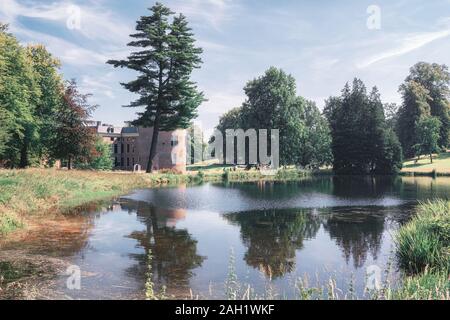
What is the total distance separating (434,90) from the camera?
288 feet

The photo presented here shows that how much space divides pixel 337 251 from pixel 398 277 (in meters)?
3.31

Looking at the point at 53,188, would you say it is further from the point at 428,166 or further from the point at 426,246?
the point at 428,166

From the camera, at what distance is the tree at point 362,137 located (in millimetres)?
70812

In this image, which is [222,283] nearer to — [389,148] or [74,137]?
[74,137]

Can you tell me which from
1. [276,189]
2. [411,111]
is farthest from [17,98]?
[411,111]

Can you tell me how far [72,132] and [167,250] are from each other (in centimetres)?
2821

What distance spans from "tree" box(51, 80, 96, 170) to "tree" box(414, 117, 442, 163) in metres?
62.4

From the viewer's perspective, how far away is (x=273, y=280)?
10555 mm

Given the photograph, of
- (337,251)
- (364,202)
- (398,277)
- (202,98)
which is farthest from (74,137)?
(398,277)

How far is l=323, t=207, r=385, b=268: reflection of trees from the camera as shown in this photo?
1393 cm

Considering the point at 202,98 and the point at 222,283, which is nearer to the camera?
the point at 222,283

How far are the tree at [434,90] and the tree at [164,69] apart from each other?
2130 inches

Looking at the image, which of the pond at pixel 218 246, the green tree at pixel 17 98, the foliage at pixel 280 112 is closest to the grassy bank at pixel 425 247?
the pond at pixel 218 246

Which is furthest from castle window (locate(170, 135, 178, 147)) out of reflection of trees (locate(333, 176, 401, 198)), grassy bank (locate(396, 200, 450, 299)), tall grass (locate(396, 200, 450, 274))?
tall grass (locate(396, 200, 450, 274))
